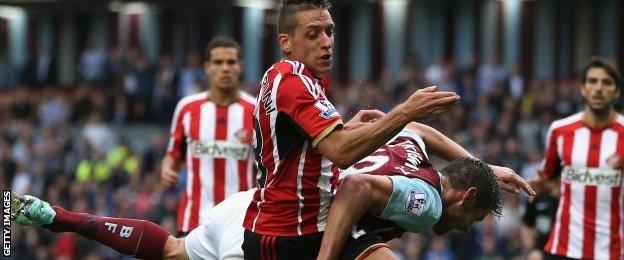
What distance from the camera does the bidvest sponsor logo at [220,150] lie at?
10602mm

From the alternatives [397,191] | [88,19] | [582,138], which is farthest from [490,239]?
[88,19]

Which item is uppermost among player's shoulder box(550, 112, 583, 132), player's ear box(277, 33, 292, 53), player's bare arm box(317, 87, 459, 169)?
player's ear box(277, 33, 292, 53)

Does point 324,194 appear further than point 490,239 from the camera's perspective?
No

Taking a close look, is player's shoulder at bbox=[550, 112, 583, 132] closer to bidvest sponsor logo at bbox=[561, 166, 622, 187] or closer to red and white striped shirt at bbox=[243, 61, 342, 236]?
bidvest sponsor logo at bbox=[561, 166, 622, 187]

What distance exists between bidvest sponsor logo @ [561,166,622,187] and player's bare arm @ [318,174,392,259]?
11.3ft

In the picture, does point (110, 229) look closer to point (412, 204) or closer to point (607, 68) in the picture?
point (412, 204)

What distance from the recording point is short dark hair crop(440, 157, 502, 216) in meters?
7.43

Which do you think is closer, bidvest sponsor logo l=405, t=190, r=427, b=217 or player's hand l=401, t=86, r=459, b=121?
player's hand l=401, t=86, r=459, b=121

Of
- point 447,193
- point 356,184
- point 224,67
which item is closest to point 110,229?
point 356,184

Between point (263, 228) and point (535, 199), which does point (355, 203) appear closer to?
point (263, 228)

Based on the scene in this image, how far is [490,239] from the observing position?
1486cm

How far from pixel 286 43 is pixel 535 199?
4518 millimetres

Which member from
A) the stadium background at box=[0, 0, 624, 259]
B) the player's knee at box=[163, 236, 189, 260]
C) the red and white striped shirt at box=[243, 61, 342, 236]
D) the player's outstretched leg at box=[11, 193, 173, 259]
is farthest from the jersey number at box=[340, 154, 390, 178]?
the stadium background at box=[0, 0, 624, 259]

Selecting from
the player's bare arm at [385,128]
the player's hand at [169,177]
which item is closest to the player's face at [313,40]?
the player's bare arm at [385,128]
